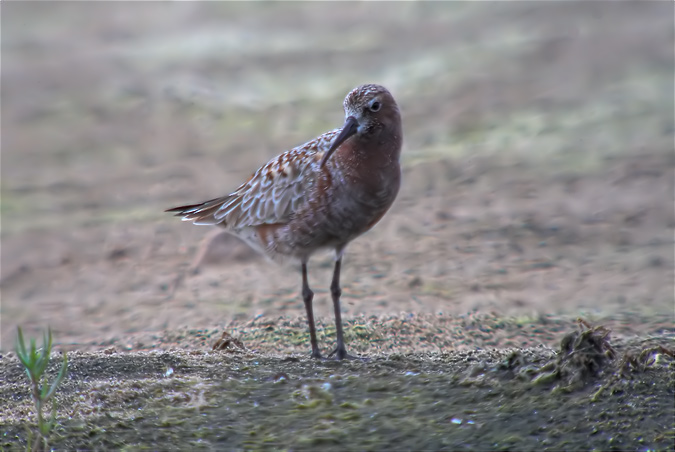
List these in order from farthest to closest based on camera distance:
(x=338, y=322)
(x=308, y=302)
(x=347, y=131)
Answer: (x=308, y=302), (x=338, y=322), (x=347, y=131)

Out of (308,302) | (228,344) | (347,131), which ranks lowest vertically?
(228,344)

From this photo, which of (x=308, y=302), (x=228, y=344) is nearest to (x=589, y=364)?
(x=308, y=302)

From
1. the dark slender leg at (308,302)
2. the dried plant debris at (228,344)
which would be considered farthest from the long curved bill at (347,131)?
the dried plant debris at (228,344)

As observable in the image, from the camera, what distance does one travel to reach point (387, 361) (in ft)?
16.2

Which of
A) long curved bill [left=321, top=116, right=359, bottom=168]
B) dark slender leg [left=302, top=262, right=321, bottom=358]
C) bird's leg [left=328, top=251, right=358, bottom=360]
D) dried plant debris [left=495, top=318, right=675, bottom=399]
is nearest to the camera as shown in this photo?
dried plant debris [left=495, top=318, right=675, bottom=399]

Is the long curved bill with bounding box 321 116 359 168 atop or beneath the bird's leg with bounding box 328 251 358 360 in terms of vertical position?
atop

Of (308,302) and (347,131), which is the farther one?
(308,302)

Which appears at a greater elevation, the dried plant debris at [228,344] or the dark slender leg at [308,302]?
the dark slender leg at [308,302]

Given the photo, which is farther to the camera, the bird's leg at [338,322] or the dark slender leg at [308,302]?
the dark slender leg at [308,302]

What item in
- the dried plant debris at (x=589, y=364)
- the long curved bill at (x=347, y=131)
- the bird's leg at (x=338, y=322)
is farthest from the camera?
the bird's leg at (x=338, y=322)

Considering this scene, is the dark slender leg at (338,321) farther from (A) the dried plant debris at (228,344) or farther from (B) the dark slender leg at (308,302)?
(A) the dried plant debris at (228,344)

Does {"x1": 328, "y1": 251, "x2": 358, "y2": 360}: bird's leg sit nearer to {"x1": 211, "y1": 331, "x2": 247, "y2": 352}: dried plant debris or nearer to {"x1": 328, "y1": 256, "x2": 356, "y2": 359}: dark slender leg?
{"x1": 328, "y1": 256, "x2": 356, "y2": 359}: dark slender leg

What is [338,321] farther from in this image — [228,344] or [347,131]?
[347,131]

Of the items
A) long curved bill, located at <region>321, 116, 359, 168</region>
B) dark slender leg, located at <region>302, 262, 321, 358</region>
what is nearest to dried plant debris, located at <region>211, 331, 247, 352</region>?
dark slender leg, located at <region>302, 262, 321, 358</region>
